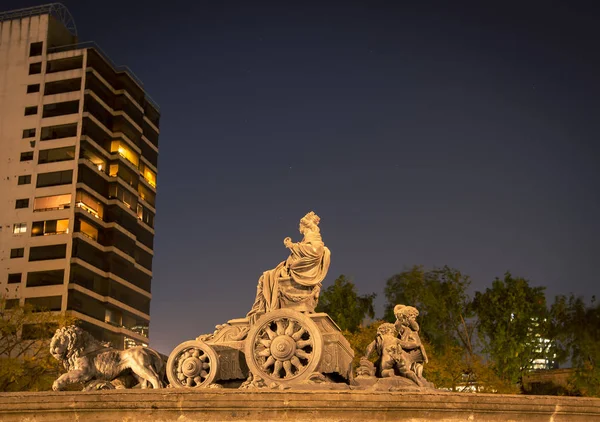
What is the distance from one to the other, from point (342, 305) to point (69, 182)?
117ft

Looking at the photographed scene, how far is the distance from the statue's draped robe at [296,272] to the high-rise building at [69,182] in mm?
64100

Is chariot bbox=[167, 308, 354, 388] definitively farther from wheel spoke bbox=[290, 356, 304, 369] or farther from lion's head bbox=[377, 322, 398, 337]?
lion's head bbox=[377, 322, 398, 337]

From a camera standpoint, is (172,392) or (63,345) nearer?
(172,392)

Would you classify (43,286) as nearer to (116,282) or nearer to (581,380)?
(116,282)

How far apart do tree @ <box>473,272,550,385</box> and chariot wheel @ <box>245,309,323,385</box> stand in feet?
130

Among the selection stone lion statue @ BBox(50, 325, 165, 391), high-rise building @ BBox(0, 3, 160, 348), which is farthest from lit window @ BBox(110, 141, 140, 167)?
stone lion statue @ BBox(50, 325, 165, 391)

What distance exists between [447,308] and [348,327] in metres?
6.95

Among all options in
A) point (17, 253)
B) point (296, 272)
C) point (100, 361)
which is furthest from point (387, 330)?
point (17, 253)

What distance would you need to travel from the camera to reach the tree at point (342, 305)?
57.7 meters

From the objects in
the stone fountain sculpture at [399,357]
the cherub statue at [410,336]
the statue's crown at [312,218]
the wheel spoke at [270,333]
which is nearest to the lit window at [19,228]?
the statue's crown at [312,218]

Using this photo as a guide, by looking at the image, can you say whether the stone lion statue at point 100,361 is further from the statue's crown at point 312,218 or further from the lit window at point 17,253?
the lit window at point 17,253

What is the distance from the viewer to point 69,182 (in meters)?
82.0

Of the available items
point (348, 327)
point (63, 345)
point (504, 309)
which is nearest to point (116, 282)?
point (348, 327)

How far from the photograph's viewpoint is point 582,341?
5225 cm
